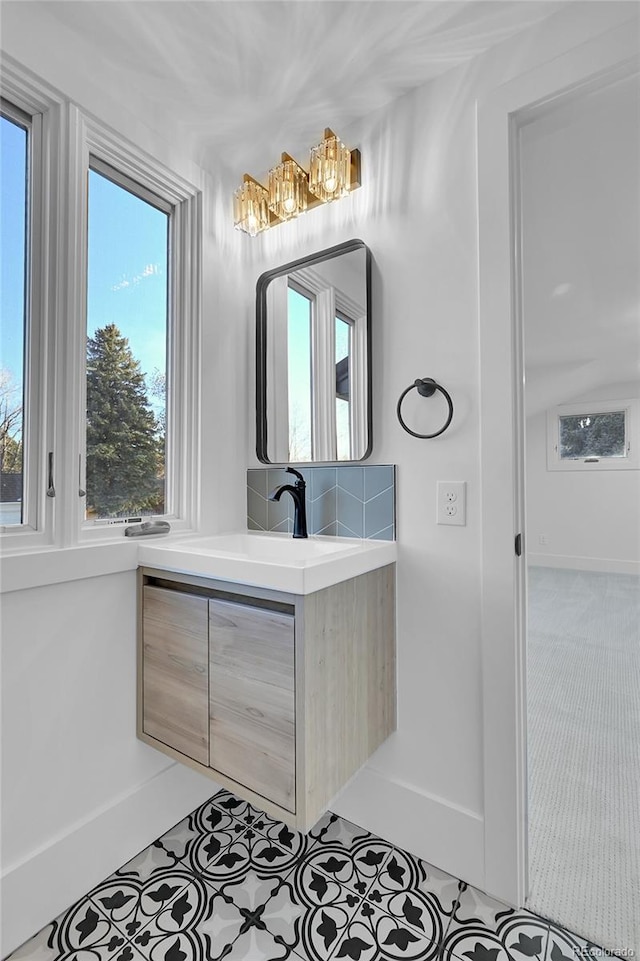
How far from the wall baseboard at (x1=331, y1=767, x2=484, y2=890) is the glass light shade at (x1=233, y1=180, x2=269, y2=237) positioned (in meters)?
1.95

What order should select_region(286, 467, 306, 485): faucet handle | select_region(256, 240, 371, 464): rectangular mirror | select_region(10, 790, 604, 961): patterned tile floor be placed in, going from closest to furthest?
select_region(10, 790, 604, 961): patterned tile floor
select_region(256, 240, 371, 464): rectangular mirror
select_region(286, 467, 306, 485): faucet handle

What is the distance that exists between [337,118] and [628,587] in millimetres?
5103

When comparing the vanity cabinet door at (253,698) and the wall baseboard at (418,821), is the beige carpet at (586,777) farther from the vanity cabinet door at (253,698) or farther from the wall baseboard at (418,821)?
the vanity cabinet door at (253,698)

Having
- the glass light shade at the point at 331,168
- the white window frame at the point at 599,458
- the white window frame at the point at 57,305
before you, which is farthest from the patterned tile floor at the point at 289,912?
the white window frame at the point at 599,458

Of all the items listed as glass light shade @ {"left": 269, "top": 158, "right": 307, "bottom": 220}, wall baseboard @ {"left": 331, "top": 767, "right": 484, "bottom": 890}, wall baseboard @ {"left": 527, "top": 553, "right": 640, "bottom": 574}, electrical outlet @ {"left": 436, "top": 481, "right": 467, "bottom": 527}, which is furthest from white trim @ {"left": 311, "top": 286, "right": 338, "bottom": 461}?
wall baseboard @ {"left": 527, "top": 553, "right": 640, "bottom": 574}

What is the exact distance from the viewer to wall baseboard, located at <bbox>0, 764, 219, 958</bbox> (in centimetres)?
111

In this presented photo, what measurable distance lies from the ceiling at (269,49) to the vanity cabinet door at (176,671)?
1.60 m

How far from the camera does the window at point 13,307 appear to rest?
1201 millimetres

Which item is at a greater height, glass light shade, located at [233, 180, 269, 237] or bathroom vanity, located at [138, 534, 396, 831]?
glass light shade, located at [233, 180, 269, 237]

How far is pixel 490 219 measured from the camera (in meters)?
1.26

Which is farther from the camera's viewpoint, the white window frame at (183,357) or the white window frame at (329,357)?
the white window frame at (183,357)

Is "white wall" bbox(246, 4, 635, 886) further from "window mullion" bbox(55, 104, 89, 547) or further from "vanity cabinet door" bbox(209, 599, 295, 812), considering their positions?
"window mullion" bbox(55, 104, 89, 547)

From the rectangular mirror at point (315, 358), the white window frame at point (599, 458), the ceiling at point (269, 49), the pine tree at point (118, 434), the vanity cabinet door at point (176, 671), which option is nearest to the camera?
the ceiling at point (269, 49)

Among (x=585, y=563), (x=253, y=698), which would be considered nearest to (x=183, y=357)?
(x=253, y=698)
